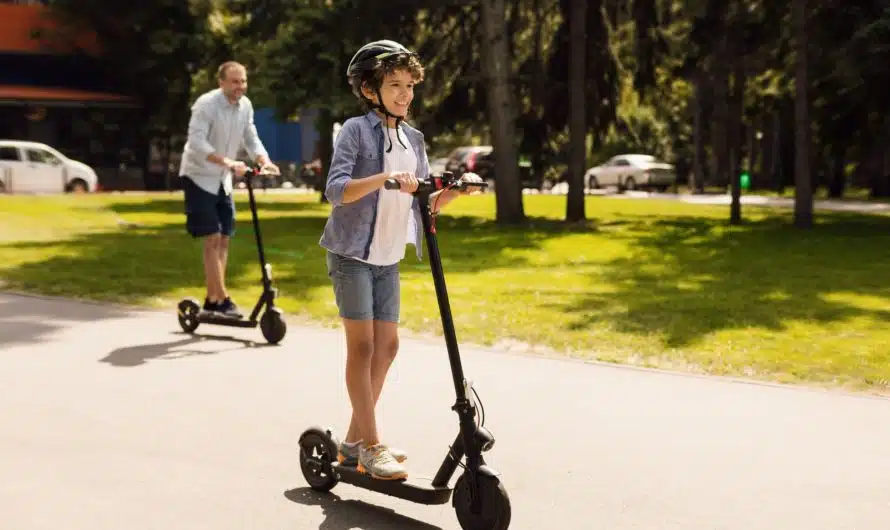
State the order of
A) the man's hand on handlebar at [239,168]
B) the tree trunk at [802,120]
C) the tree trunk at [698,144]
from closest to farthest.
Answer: the man's hand on handlebar at [239,168] → the tree trunk at [802,120] → the tree trunk at [698,144]

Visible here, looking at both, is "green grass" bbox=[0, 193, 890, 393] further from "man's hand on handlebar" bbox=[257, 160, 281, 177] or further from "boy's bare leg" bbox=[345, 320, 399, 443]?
"boy's bare leg" bbox=[345, 320, 399, 443]

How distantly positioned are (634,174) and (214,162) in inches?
1631

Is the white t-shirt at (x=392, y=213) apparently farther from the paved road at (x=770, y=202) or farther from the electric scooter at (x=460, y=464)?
the paved road at (x=770, y=202)

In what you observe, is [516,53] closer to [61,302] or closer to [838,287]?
[838,287]

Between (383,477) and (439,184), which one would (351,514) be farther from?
(439,184)

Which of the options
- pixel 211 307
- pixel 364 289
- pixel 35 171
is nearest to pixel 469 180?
pixel 364 289

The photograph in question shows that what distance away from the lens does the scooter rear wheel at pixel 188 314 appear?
33.2 feet

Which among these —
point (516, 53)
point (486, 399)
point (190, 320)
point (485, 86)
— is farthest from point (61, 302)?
point (516, 53)

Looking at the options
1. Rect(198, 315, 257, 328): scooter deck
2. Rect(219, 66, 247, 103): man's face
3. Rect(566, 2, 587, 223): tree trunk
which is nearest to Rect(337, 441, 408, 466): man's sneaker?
Rect(198, 315, 257, 328): scooter deck

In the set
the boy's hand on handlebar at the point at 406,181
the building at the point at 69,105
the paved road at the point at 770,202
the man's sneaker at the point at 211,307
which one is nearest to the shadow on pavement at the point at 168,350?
the man's sneaker at the point at 211,307

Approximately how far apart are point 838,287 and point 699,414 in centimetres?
782

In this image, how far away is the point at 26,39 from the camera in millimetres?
47000

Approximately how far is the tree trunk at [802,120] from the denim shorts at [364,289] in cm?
2002

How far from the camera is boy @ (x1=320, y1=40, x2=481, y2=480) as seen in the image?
5164 mm
